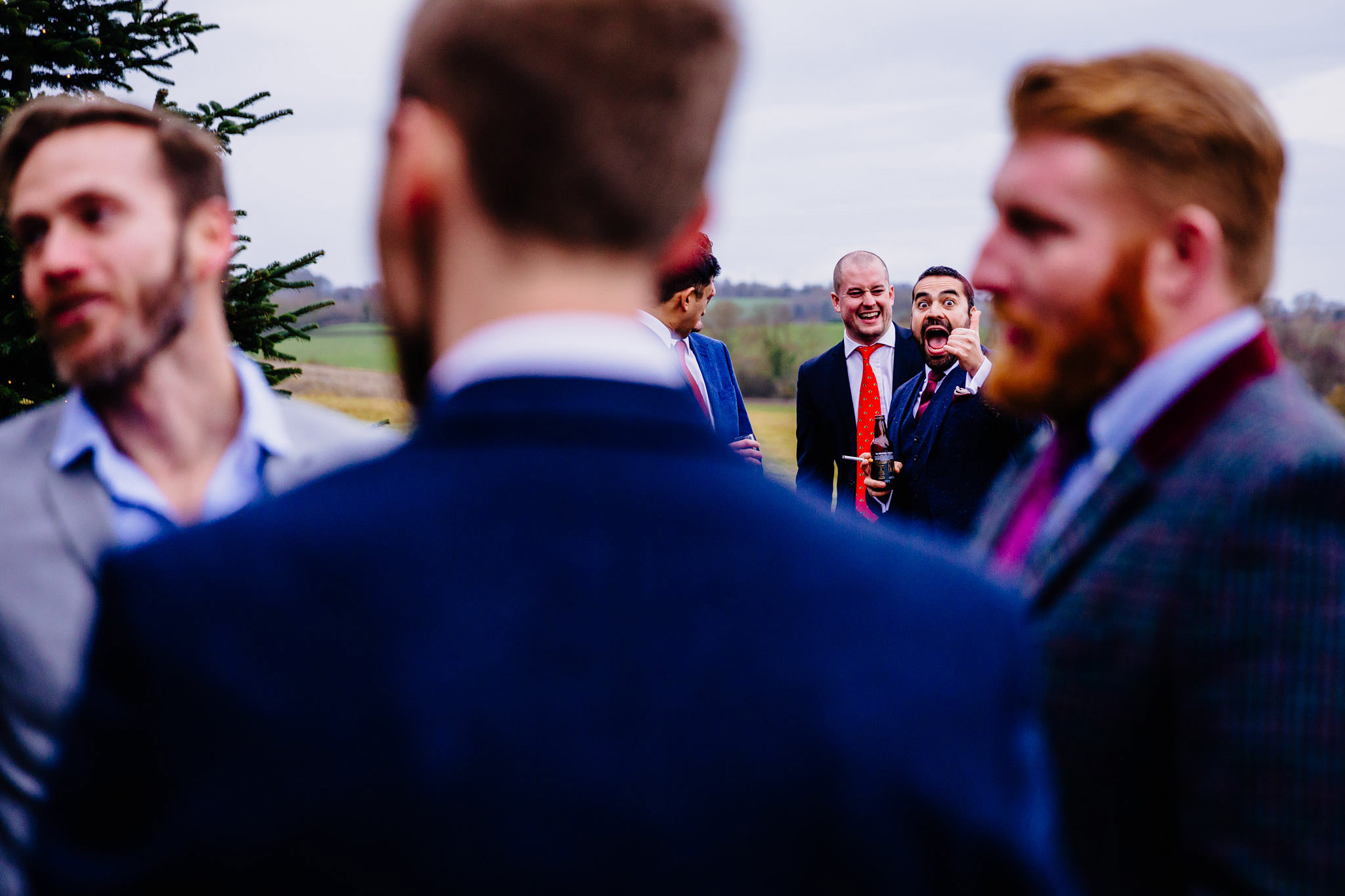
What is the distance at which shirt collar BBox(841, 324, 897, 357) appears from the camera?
6719 mm

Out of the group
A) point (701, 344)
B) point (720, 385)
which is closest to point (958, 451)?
point (720, 385)

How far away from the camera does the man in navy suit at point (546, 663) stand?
0.63m

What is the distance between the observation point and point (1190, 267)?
129cm

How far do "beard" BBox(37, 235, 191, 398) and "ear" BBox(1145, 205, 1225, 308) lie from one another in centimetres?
171

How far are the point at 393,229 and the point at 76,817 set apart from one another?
465 millimetres

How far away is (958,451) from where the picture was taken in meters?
4.92

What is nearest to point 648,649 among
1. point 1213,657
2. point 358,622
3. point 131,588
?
point 358,622

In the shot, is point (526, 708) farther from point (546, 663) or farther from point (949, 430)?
point (949, 430)

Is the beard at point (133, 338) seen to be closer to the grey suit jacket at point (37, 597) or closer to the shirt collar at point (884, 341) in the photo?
the grey suit jacket at point (37, 597)

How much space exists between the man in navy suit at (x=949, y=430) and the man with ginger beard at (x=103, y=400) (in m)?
3.47

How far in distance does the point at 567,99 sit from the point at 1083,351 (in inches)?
36.2

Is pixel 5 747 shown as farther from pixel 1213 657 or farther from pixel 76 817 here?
pixel 1213 657

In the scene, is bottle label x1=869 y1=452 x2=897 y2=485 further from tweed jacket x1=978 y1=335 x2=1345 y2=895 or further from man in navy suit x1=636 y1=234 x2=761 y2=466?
tweed jacket x1=978 y1=335 x2=1345 y2=895

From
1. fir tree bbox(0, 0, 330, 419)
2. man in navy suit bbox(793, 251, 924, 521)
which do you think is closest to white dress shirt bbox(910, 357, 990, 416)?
man in navy suit bbox(793, 251, 924, 521)
